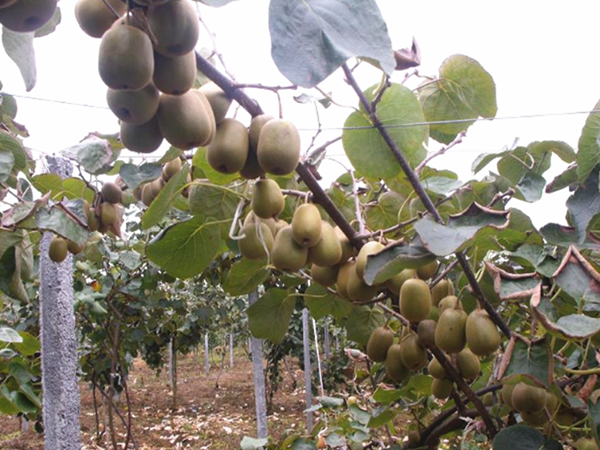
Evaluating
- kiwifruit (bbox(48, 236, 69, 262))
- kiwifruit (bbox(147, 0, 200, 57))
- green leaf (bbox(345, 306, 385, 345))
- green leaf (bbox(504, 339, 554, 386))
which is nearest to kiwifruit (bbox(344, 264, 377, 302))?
green leaf (bbox(504, 339, 554, 386))

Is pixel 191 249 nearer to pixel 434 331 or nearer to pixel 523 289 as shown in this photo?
pixel 434 331

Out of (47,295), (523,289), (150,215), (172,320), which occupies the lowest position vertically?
(172,320)

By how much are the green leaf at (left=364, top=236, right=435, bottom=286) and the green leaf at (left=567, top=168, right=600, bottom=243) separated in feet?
0.87

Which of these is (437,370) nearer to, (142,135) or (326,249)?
(326,249)

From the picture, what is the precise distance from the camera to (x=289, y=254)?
85 cm

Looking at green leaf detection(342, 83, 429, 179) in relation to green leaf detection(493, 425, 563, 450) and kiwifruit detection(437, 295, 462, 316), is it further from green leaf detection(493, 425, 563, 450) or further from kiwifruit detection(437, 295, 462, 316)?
green leaf detection(493, 425, 563, 450)

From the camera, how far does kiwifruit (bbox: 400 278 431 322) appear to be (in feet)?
2.83

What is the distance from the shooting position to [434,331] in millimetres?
978

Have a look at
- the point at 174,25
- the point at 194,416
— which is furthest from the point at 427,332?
the point at 194,416

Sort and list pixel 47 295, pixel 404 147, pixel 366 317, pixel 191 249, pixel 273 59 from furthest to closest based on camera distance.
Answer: pixel 47 295 → pixel 366 317 → pixel 191 249 → pixel 404 147 → pixel 273 59

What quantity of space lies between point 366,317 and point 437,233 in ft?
1.80

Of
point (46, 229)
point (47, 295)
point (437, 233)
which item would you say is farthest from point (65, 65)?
point (437, 233)

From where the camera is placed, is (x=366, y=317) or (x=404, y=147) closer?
(x=404, y=147)

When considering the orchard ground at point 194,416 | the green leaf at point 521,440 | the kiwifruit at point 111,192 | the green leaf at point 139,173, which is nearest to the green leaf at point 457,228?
the green leaf at point 521,440
